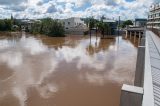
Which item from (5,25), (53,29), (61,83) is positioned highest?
(5,25)

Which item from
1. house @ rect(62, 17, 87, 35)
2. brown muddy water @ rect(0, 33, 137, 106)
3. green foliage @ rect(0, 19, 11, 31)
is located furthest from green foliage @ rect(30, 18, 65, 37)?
brown muddy water @ rect(0, 33, 137, 106)

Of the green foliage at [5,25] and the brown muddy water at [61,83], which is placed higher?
the green foliage at [5,25]

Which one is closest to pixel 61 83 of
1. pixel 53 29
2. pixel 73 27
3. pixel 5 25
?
pixel 53 29

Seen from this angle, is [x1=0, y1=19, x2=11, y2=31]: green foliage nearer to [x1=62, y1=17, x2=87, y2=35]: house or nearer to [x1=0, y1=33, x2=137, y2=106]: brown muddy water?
[x1=62, y1=17, x2=87, y2=35]: house

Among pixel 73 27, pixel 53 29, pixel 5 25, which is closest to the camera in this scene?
pixel 53 29

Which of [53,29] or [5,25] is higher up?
[5,25]

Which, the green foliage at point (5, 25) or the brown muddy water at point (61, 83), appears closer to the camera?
the brown muddy water at point (61, 83)

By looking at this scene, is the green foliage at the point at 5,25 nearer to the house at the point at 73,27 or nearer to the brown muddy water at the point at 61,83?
the house at the point at 73,27

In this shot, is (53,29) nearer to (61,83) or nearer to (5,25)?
(5,25)

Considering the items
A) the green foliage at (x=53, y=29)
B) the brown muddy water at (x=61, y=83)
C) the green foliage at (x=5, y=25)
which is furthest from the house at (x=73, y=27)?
the brown muddy water at (x=61, y=83)

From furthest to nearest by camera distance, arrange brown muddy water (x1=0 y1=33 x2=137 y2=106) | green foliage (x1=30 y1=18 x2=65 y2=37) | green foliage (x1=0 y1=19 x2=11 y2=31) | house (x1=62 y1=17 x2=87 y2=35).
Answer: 1. green foliage (x1=0 y1=19 x2=11 y2=31)
2. house (x1=62 y1=17 x2=87 y2=35)
3. green foliage (x1=30 y1=18 x2=65 y2=37)
4. brown muddy water (x1=0 y1=33 x2=137 y2=106)

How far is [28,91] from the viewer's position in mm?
16516

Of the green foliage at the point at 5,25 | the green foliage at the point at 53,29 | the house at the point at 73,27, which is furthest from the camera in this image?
the green foliage at the point at 5,25

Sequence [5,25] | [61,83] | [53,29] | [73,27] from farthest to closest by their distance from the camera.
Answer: [5,25], [73,27], [53,29], [61,83]
